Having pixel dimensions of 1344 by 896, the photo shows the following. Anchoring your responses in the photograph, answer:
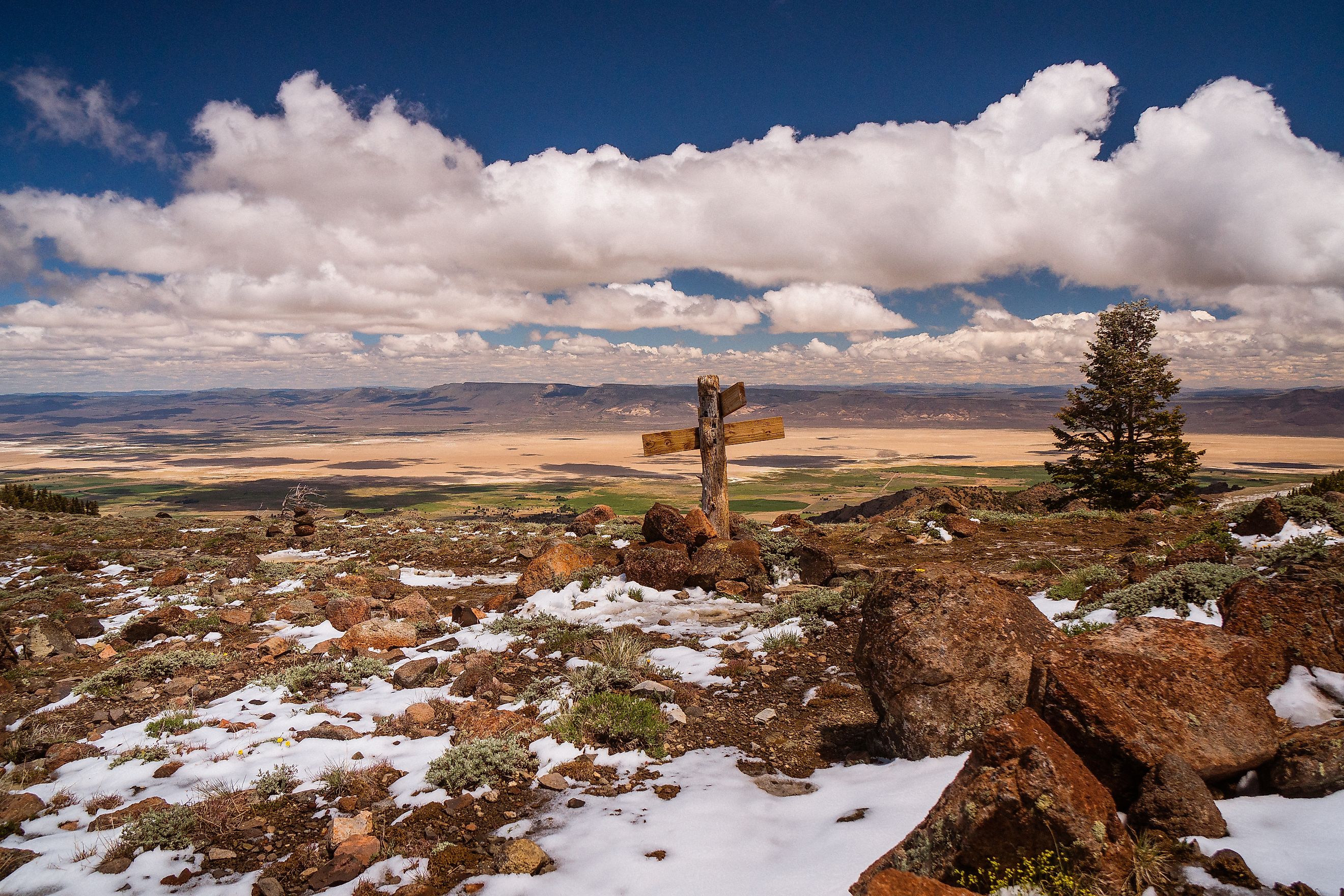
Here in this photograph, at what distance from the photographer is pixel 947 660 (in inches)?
191

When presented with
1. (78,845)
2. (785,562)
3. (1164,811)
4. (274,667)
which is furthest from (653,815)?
(785,562)

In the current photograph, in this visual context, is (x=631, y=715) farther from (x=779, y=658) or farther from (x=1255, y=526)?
(x=1255, y=526)

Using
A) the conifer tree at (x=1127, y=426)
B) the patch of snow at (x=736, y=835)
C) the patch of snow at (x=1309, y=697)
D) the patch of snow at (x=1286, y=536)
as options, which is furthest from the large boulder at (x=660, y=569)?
the conifer tree at (x=1127, y=426)

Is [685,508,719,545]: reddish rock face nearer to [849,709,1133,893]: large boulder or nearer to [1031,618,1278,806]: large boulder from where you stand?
[1031,618,1278,806]: large boulder

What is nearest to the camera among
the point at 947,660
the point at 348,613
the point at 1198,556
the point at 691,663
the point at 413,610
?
the point at 947,660

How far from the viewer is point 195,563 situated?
14.8 m

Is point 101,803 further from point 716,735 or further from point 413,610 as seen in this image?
point 716,735

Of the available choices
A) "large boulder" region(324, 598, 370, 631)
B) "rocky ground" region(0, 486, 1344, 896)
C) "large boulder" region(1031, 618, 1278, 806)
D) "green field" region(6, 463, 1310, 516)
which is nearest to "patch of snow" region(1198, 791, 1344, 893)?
"rocky ground" region(0, 486, 1344, 896)

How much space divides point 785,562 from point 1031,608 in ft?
22.4

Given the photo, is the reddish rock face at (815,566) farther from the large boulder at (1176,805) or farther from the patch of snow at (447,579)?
the large boulder at (1176,805)

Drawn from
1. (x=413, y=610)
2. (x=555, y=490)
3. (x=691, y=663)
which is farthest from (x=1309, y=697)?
(x=555, y=490)

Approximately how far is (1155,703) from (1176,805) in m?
0.73

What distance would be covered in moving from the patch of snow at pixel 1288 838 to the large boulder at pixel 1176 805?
2.3 inches

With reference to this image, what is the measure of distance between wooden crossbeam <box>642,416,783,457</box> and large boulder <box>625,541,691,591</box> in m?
2.25
